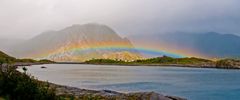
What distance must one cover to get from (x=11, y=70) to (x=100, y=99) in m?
11.4

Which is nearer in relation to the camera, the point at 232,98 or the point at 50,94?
the point at 50,94

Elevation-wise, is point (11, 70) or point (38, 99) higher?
point (11, 70)

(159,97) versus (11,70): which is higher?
(11,70)

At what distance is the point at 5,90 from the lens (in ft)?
84.3

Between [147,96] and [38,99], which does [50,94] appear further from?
[147,96]

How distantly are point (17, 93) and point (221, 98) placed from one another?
53831 millimetres

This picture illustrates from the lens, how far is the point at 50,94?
2303 cm

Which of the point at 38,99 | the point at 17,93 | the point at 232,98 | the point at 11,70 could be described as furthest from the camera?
the point at 232,98

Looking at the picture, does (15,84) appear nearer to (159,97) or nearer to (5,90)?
(5,90)

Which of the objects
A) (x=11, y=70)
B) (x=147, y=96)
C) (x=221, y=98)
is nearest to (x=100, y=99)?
(x=147, y=96)

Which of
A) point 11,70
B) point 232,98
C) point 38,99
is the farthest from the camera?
point 232,98

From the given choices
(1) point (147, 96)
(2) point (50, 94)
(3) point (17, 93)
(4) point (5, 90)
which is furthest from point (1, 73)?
(1) point (147, 96)

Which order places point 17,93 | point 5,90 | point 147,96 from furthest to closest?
1. point 147,96
2. point 5,90
3. point 17,93

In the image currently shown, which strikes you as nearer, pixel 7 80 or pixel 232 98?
pixel 7 80
